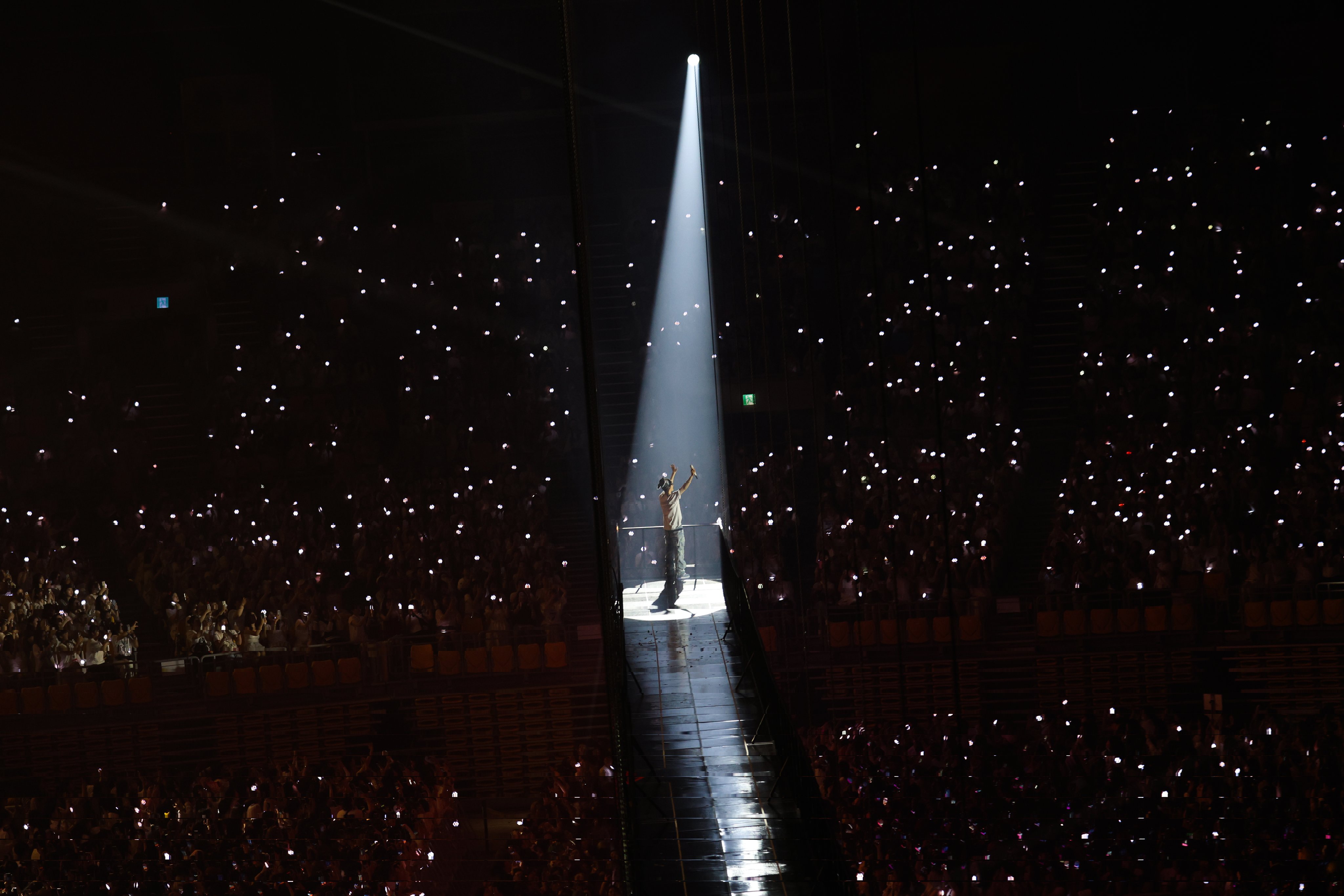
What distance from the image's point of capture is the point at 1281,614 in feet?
28.0

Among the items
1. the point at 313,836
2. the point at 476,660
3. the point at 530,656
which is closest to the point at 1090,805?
the point at 313,836

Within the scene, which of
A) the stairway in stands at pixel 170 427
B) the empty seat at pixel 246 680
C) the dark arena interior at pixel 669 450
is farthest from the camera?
the stairway in stands at pixel 170 427

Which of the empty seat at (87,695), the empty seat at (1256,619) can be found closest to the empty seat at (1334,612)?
the empty seat at (1256,619)

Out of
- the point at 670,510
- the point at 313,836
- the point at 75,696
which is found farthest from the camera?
the point at 670,510

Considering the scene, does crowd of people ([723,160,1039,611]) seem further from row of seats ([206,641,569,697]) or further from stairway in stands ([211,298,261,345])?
stairway in stands ([211,298,261,345])

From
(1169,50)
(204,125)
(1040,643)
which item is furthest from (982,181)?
(204,125)

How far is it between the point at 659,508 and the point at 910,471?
315 cm

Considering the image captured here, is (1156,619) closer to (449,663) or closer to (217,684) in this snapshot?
(449,663)

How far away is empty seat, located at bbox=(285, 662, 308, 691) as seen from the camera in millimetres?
9328

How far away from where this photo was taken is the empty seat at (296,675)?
933 centimetres

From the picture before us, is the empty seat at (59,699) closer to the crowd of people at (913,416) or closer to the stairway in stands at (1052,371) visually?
the crowd of people at (913,416)

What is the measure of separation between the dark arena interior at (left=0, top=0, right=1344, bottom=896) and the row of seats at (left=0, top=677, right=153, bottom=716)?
103 millimetres

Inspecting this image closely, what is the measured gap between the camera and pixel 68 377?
13.9 metres

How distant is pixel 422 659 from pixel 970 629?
4.23m
